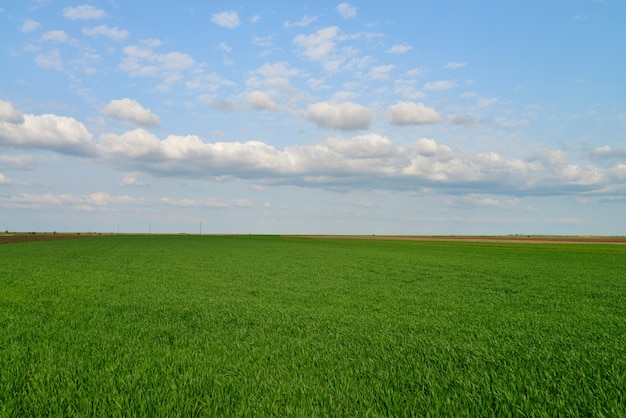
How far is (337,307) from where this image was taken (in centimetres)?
1042

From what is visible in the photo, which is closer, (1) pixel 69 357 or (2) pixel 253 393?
(2) pixel 253 393

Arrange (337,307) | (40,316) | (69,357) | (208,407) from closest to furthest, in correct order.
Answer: (208,407)
(69,357)
(40,316)
(337,307)

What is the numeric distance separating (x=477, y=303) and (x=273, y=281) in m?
7.96

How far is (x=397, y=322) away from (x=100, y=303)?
8126mm

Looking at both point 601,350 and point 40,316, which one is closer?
point 601,350

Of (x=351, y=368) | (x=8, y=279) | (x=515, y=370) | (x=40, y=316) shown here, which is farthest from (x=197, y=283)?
(x=515, y=370)

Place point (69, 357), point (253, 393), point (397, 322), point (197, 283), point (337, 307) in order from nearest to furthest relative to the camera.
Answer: point (253, 393)
point (69, 357)
point (397, 322)
point (337, 307)
point (197, 283)

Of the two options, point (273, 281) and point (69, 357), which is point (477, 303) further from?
point (69, 357)

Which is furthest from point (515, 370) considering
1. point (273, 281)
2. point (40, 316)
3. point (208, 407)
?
point (273, 281)

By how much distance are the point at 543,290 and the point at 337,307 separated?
8.40 metres

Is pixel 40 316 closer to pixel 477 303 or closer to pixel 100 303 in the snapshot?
pixel 100 303

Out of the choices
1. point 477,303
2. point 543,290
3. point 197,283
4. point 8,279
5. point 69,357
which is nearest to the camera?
point 69,357

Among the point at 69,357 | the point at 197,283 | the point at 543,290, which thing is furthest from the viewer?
the point at 197,283

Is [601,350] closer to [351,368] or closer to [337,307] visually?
[351,368]
